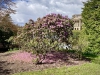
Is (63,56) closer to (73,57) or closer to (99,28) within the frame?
(73,57)

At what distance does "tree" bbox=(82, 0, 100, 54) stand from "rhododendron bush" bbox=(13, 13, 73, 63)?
14.3 feet

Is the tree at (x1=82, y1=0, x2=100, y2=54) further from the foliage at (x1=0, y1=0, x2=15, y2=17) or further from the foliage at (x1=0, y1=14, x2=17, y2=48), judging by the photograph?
the foliage at (x1=0, y1=14, x2=17, y2=48)

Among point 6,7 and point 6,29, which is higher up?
point 6,7

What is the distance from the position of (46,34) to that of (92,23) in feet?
20.6

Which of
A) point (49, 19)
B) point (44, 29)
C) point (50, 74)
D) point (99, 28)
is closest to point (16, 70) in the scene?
point (50, 74)

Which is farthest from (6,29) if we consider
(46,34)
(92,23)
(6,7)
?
(92,23)

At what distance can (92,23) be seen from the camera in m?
13.9

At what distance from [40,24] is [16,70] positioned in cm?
351

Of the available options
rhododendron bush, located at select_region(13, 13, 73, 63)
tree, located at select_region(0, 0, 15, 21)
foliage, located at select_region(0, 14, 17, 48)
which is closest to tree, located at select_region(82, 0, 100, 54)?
rhododendron bush, located at select_region(13, 13, 73, 63)

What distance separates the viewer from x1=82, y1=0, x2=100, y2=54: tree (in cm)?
1351

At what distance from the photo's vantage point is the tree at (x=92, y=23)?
13508mm

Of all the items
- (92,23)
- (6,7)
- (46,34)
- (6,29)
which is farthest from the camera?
(6,29)

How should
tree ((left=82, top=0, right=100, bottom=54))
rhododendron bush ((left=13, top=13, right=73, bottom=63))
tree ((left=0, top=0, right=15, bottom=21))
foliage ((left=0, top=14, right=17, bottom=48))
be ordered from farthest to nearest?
1. foliage ((left=0, top=14, right=17, bottom=48))
2. tree ((left=0, top=0, right=15, bottom=21))
3. tree ((left=82, top=0, right=100, bottom=54))
4. rhododendron bush ((left=13, top=13, right=73, bottom=63))

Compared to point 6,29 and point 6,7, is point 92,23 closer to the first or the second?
point 6,7
